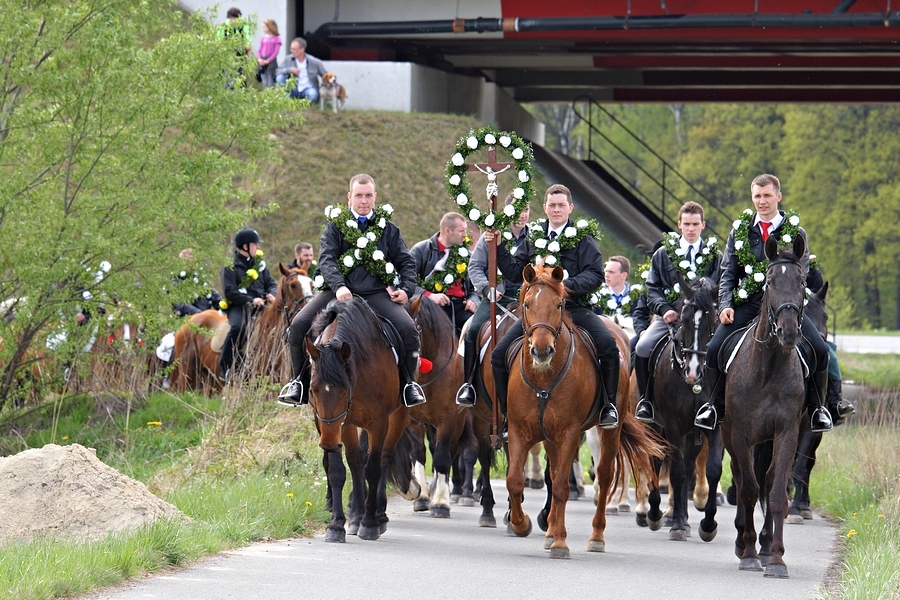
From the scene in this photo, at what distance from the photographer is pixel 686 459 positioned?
45.5 ft

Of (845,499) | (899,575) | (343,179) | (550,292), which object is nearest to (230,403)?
(550,292)

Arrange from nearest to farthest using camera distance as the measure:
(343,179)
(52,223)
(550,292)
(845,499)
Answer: (550,292) → (845,499) → (52,223) → (343,179)

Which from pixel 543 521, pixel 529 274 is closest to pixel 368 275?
pixel 529 274

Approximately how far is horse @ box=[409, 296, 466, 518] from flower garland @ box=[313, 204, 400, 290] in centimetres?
119

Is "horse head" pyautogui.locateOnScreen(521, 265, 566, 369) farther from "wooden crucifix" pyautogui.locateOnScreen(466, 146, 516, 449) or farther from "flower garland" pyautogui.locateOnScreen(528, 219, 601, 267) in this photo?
"wooden crucifix" pyautogui.locateOnScreen(466, 146, 516, 449)

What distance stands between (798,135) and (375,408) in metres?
48.5

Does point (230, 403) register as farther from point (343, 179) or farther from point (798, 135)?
point (798, 135)

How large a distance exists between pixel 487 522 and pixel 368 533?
70.1 inches

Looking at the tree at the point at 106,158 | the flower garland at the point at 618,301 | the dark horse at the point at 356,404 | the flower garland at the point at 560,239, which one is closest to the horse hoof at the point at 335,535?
the dark horse at the point at 356,404

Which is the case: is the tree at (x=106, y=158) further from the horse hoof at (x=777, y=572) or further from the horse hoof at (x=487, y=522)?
the horse hoof at (x=777, y=572)

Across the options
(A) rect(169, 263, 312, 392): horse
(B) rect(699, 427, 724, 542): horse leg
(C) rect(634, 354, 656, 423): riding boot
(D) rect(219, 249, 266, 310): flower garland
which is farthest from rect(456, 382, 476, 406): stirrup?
(D) rect(219, 249, 266, 310): flower garland

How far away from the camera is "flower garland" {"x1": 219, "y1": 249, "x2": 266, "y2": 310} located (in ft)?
66.3

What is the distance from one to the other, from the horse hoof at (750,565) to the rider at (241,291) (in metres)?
10.4

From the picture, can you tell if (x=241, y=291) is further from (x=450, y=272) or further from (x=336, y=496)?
(x=336, y=496)
